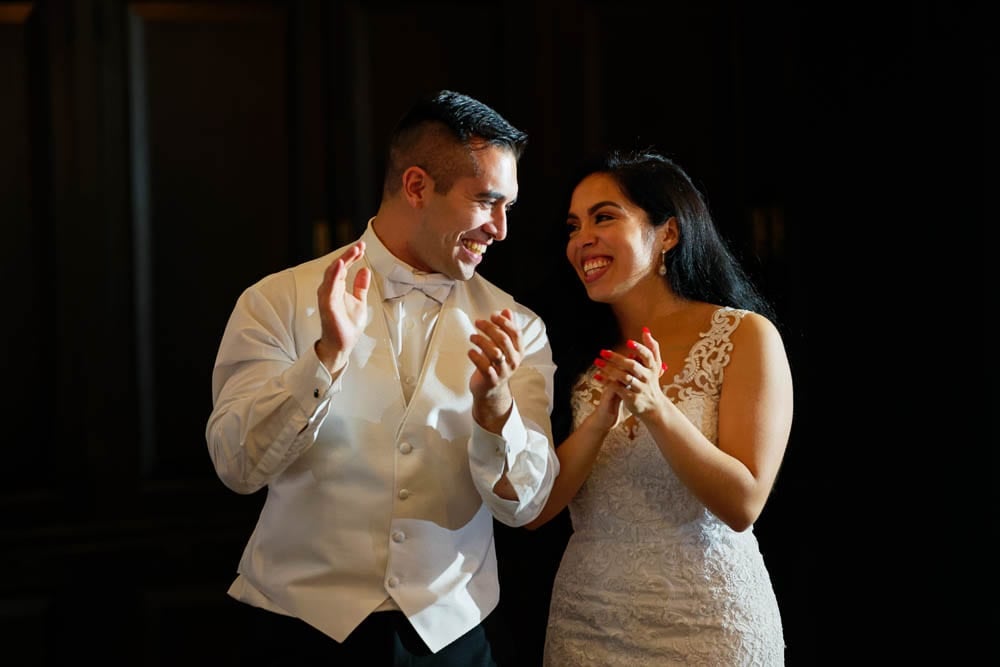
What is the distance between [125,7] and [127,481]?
1192 millimetres

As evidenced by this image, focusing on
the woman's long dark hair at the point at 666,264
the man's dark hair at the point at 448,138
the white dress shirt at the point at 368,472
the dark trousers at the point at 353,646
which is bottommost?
the dark trousers at the point at 353,646

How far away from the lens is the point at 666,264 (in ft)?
7.54

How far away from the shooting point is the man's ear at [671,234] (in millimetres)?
2281

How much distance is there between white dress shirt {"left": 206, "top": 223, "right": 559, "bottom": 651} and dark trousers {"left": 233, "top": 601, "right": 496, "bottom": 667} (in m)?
0.02

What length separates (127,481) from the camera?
291 centimetres

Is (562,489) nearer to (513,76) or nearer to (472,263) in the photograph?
(472,263)

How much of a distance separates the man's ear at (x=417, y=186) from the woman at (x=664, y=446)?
1.31ft

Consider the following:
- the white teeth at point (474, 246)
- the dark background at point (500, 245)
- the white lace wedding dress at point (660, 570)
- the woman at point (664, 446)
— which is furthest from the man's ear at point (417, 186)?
the dark background at point (500, 245)

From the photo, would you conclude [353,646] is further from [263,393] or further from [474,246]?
[474,246]

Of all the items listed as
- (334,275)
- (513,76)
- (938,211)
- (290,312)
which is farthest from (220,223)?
(938,211)

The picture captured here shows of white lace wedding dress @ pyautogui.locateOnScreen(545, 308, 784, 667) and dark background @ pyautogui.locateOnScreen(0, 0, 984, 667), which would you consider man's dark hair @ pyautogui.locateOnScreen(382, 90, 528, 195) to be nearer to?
white lace wedding dress @ pyautogui.locateOnScreen(545, 308, 784, 667)

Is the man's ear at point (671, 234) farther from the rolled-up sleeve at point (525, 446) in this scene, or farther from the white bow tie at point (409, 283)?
the white bow tie at point (409, 283)

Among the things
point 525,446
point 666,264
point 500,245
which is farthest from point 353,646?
point 500,245

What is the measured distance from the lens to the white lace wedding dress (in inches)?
80.6
